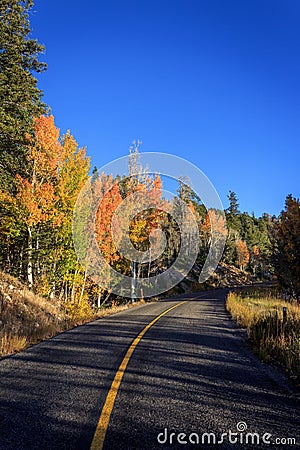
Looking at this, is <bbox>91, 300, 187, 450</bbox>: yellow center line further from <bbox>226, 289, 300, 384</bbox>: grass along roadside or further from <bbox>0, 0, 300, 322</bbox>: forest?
<bbox>0, 0, 300, 322</bbox>: forest

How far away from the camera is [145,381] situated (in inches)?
209

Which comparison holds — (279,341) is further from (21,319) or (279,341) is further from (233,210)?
(233,210)

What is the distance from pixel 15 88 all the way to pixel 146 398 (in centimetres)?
1564

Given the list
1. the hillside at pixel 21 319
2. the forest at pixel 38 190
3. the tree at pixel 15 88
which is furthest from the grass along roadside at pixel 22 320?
the tree at pixel 15 88

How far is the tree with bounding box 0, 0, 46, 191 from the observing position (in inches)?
593

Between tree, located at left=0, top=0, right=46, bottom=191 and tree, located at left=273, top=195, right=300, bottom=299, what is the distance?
21.4 metres

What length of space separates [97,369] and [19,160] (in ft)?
49.1

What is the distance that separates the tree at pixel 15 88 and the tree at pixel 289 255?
2143 centimetres

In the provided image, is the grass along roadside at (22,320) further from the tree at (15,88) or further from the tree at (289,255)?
the tree at (289,255)

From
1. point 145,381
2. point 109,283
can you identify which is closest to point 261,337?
point 145,381

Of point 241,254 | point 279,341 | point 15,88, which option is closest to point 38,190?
point 15,88

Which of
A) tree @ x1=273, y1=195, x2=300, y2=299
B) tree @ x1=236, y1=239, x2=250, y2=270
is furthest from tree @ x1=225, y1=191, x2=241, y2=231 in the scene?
tree @ x1=273, y1=195, x2=300, y2=299

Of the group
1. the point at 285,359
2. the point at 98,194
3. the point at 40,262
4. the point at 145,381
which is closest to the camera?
the point at 145,381

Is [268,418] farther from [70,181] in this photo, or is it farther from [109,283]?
[109,283]
